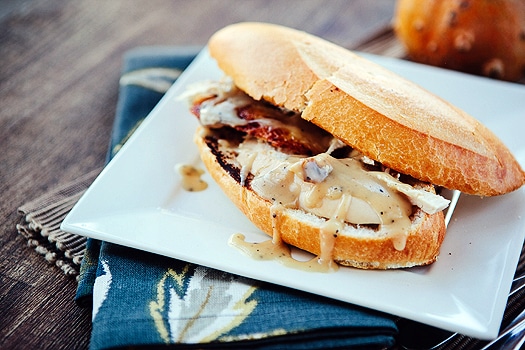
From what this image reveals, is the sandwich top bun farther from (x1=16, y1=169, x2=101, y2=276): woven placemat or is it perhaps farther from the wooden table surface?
the wooden table surface

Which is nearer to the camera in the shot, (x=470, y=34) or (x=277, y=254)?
(x=277, y=254)

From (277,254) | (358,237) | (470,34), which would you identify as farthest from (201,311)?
(470,34)

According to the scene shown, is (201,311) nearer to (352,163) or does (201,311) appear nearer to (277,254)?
(277,254)

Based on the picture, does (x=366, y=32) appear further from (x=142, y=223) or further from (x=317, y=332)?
(x=317, y=332)

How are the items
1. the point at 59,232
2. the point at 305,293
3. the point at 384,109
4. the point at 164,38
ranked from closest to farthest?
1. the point at 305,293
2. the point at 384,109
3. the point at 59,232
4. the point at 164,38

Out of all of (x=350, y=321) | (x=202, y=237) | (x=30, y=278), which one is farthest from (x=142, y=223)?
(x=350, y=321)

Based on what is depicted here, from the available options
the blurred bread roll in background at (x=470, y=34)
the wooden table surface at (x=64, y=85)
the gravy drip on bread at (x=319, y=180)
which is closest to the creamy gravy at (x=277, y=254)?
the gravy drip on bread at (x=319, y=180)
